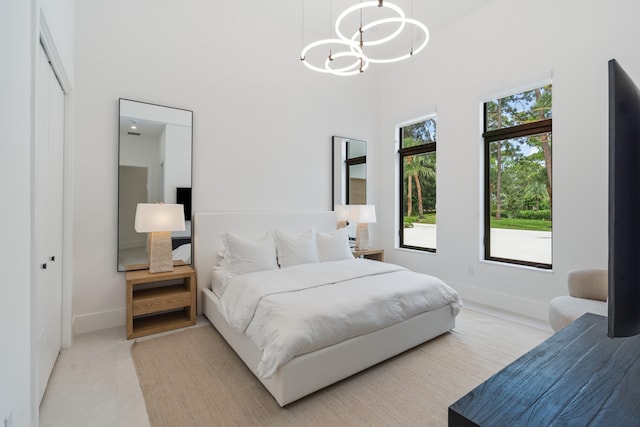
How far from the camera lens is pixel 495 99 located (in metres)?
3.86

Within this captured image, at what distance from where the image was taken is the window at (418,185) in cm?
465

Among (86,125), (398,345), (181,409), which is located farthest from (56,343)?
(398,345)

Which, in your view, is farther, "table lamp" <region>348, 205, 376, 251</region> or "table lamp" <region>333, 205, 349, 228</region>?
"table lamp" <region>333, 205, 349, 228</region>

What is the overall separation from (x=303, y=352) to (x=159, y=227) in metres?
1.95

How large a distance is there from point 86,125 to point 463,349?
4025mm

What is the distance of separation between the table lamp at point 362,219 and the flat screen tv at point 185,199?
213 centimetres

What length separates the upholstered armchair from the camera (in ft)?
7.66

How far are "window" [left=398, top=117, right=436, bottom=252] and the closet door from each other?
4302 millimetres

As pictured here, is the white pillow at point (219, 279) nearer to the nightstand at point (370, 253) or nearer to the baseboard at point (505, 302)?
the nightstand at point (370, 253)

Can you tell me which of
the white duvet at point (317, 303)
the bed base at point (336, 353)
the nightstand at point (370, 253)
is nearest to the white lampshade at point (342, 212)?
the nightstand at point (370, 253)

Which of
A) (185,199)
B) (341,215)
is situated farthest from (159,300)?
(341,215)

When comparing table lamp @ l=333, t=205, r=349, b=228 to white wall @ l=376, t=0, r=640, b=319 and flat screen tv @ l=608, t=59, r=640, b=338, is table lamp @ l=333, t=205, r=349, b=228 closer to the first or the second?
white wall @ l=376, t=0, r=640, b=319

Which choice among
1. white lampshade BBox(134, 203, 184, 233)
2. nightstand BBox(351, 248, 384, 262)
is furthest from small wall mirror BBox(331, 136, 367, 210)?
white lampshade BBox(134, 203, 184, 233)

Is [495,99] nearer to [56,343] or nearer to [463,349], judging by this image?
[463,349]
